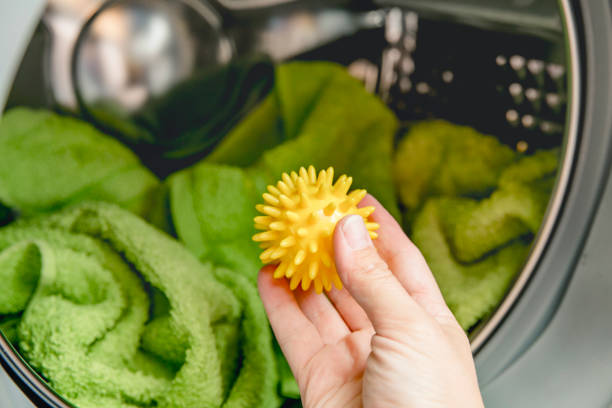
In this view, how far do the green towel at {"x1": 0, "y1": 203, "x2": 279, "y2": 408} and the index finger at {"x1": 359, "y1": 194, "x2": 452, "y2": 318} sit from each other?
199 millimetres

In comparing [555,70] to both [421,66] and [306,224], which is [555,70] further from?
[306,224]

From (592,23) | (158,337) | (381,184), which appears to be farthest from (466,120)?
(158,337)

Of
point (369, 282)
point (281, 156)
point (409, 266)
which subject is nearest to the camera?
point (369, 282)

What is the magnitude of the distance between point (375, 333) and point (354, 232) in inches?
4.3

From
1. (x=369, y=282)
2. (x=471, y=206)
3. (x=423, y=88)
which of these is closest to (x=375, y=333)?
(x=369, y=282)

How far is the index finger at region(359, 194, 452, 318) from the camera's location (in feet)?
1.74

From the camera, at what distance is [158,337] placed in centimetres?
59

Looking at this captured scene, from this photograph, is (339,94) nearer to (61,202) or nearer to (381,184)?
(381,184)

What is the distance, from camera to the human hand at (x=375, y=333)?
1.41ft

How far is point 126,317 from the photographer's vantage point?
592mm

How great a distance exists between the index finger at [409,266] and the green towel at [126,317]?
20 centimetres

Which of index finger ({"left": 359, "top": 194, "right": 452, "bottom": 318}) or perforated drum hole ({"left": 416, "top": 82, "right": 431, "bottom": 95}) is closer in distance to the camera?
index finger ({"left": 359, "top": 194, "right": 452, "bottom": 318})

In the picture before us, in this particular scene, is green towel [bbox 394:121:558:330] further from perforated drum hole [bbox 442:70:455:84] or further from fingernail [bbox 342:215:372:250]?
fingernail [bbox 342:215:372:250]

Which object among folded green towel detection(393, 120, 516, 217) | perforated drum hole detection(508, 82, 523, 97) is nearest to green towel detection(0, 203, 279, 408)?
folded green towel detection(393, 120, 516, 217)
